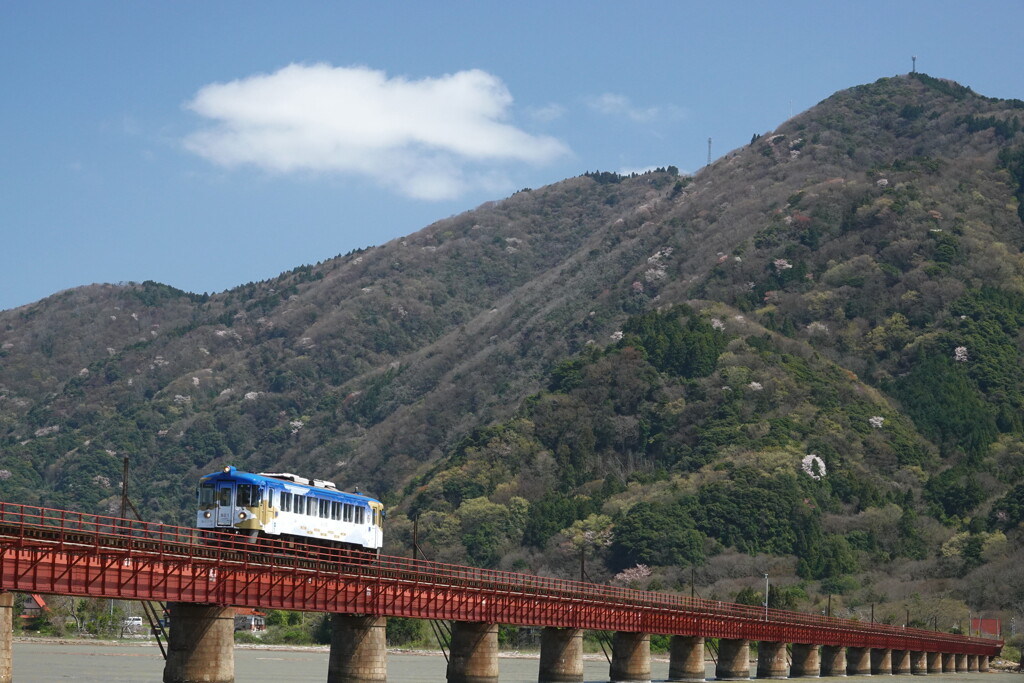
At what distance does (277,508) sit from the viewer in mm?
67438

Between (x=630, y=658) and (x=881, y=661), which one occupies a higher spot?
(x=630, y=658)

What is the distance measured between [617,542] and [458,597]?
115097mm

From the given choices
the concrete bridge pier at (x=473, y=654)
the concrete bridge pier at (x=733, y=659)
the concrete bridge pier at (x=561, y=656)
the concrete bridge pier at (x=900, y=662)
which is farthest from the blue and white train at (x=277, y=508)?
the concrete bridge pier at (x=900, y=662)

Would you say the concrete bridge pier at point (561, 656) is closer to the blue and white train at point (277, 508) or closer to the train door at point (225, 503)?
the blue and white train at point (277, 508)

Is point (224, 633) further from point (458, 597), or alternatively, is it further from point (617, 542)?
point (617, 542)

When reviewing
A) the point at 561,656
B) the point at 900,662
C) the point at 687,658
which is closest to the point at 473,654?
the point at 561,656

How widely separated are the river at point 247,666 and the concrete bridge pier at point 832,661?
435cm

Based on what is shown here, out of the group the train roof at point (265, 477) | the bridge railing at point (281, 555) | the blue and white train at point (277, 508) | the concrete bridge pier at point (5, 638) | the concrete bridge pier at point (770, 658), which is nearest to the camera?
the concrete bridge pier at point (5, 638)

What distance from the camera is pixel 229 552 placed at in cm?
5794

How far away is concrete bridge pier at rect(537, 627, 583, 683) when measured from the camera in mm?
80062

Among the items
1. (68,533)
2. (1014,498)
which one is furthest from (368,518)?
(1014,498)

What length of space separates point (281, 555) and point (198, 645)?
190 inches

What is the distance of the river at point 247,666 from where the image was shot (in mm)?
83188

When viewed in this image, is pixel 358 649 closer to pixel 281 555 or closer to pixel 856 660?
pixel 281 555
